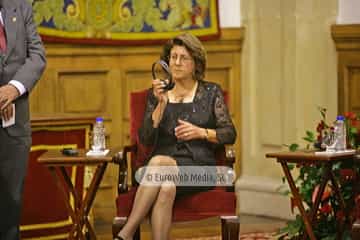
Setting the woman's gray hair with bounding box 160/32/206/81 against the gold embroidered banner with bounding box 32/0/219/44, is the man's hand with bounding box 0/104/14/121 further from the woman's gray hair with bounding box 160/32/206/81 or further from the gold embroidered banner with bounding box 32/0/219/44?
the gold embroidered banner with bounding box 32/0/219/44

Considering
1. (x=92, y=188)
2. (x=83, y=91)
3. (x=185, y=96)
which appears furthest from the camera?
(x=83, y=91)

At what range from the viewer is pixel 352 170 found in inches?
196

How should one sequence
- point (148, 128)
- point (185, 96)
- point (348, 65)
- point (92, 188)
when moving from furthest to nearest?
point (348, 65)
point (185, 96)
point (148, 128)
point (92, 188)

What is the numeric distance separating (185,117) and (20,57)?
1.10 m

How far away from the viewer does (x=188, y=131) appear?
4.88 m

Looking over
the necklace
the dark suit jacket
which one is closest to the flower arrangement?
the necklace

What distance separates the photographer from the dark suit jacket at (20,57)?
13.8 feet

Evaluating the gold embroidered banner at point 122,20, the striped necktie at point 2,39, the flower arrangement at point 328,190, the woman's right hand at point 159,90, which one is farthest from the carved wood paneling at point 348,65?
the striped necktie at point 2,39

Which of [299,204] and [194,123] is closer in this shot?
[299,204]

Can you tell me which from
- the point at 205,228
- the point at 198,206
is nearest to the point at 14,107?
the point at 198,206

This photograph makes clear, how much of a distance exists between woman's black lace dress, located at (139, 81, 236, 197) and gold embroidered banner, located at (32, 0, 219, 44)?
169cm

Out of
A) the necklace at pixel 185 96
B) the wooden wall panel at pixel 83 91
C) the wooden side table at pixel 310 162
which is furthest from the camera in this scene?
the wooden wall panel at pixel 83 91

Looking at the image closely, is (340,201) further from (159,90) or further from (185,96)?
(159,90)

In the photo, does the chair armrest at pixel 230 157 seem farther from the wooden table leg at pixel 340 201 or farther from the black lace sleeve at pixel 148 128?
the wooden table leg at pixel 340 201
